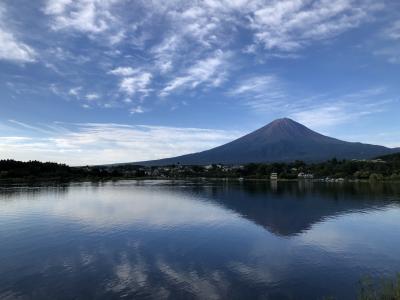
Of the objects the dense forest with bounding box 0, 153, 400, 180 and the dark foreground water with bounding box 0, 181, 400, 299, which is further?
the dense forest with bounding box 0, 153, 400, 180

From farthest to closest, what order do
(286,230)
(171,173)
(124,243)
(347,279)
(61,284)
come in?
(171,173) → (286,230) → (124,243) → (347,279) → (61,284)

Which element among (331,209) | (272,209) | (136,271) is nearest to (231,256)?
(136,271)

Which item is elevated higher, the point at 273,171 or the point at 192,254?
the point at 273,171

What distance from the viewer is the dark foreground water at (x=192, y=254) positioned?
12.7 metres

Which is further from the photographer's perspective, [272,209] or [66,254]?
[272,209]

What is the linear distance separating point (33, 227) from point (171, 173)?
134m

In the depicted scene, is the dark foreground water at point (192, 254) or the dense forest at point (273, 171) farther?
the dense forest at point (273, 171)

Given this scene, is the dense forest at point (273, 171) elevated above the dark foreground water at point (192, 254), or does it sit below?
above

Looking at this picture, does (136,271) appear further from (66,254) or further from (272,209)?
(272,209)

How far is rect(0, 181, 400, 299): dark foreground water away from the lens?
41.8 feet

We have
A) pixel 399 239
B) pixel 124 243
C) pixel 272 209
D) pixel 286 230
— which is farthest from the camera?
pixel 272 209

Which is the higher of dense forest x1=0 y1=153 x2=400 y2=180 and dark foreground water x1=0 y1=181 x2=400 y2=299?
dense forest x1=0 y1=153 x2=400 y2=180

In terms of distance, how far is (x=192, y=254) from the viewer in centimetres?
1789

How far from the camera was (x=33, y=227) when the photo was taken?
2542 centimetres
